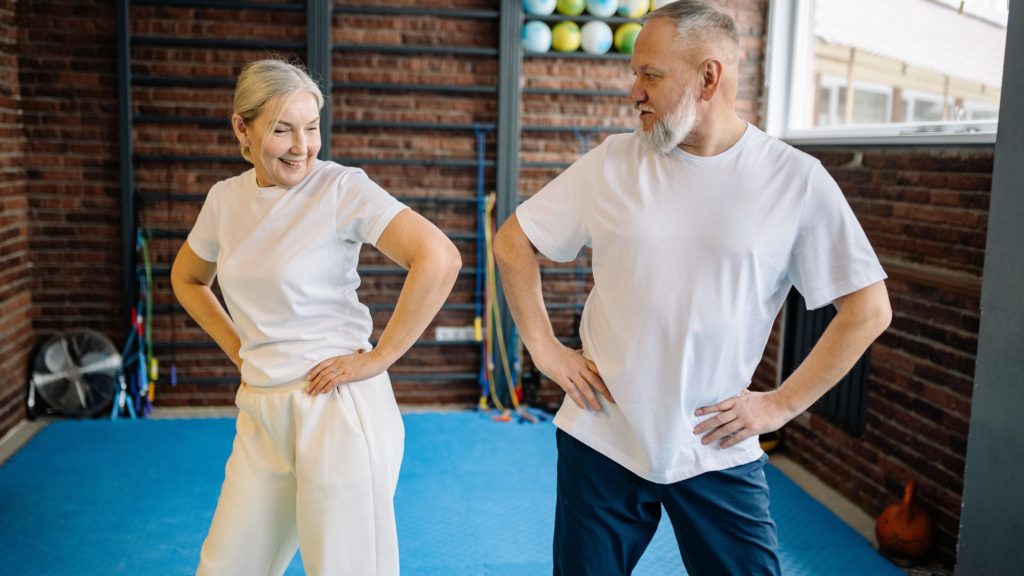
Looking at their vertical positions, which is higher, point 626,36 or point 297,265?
point 626,36

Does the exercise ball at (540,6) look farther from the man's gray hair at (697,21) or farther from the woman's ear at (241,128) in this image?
the man's gray hair at (697,21)

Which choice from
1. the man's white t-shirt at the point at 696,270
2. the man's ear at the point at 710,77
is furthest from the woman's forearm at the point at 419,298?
the man's ear at the point at 710,77

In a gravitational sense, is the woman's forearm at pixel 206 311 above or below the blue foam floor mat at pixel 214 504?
above

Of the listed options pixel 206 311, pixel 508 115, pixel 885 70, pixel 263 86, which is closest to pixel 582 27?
pixel 508 115

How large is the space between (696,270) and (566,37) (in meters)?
3.82

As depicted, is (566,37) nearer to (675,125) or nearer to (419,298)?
(419,298)

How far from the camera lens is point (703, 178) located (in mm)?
1678

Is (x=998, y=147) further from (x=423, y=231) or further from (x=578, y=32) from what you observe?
(x=578, y=32)

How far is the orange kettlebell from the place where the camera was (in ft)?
10.8

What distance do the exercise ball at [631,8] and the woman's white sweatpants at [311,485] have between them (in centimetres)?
384

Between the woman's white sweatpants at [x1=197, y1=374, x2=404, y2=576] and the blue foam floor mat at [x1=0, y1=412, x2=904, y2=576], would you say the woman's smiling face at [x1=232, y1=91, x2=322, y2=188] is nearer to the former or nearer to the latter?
the woman's white sweatpants at [x1=197, y1=374, x2=404, y2=576]

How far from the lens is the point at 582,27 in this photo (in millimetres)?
5293

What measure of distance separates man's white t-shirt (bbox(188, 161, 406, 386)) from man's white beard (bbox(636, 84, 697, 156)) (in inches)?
23.7

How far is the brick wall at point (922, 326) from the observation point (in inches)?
128
